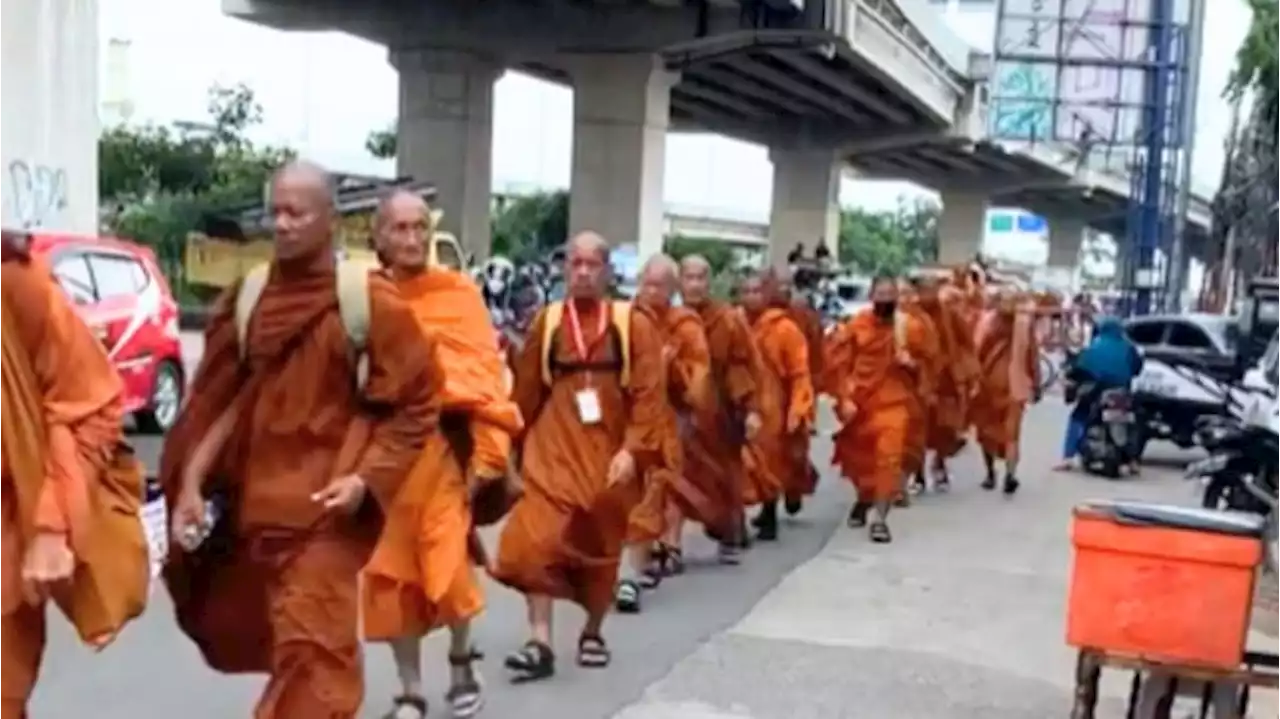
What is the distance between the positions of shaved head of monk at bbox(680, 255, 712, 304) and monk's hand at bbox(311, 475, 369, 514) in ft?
20.0

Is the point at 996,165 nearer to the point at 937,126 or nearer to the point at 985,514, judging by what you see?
the point at 937,126

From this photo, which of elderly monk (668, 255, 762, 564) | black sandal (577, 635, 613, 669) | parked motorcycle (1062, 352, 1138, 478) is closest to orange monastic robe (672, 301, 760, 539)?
elderly monk (668, 255, 762, 564)

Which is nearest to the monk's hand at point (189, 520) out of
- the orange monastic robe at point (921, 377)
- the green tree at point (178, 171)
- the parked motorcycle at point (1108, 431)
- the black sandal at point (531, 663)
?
the black sandal at point (531, 663)

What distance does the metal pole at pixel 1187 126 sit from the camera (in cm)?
3950

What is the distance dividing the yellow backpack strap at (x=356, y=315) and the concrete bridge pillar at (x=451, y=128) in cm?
3070

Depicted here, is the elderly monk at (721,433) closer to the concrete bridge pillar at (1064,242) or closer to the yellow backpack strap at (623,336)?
the yellow backpack strap at (623,336)

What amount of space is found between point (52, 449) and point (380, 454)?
0.88 meters

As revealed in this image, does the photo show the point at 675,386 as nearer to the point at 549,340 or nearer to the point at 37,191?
the point at 549,340

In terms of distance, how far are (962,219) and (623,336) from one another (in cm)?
6802

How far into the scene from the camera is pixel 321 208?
5.29 metres

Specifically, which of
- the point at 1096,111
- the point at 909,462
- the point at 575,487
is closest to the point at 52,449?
the point at 575,487

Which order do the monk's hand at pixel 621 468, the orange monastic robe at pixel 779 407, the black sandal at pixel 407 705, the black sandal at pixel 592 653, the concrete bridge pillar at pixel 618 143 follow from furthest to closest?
the concrete bridge pillar at pixel 618 143, the orange monastic robe at pixel 779 407, the black sandal at pixel 592 653, the monk's hand at pixel 621 468, the black sandal at pixel 407 705

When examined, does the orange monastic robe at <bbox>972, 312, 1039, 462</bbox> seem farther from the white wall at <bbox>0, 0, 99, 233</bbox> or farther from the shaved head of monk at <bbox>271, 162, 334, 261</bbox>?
the shaved head of monk at <bbox>271, 162, 334, 261</bbox>

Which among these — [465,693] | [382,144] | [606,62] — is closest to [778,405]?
[465,693]
